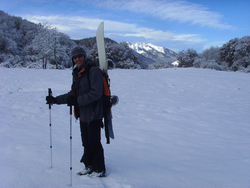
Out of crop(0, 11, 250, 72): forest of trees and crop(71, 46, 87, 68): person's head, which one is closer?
crop(71, 46, 87, 68): person's head

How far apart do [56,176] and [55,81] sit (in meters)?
11.7

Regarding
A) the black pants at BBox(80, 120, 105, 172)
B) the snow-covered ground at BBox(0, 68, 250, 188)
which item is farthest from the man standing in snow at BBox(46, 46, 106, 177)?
the snow-covered ground at BBox(0, 68, 250, 188)

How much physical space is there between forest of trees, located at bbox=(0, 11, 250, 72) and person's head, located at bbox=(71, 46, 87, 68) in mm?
26934

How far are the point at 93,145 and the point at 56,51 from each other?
28.5 meters

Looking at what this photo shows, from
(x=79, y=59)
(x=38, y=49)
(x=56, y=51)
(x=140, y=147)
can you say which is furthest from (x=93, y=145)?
(x=38, y=49)

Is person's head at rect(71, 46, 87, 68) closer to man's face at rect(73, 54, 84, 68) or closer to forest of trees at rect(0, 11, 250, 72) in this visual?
man's face at rect(73, 54, 84, 68)

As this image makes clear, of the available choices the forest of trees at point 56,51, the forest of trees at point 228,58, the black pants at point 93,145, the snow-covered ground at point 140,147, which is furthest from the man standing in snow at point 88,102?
the forest of trees at point 228,58

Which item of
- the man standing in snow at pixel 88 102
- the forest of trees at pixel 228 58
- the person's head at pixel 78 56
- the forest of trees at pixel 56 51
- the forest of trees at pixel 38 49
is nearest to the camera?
the man standing in snow at pixel 88 102

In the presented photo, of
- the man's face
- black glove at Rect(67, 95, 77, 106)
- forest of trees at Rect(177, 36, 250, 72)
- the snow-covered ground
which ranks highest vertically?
forest of trees at Rect(177, 36, 250, 72)

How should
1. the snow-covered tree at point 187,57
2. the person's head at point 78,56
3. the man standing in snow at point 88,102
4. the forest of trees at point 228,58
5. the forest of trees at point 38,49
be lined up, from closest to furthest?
the man standing in snow at point 88,102, the person's head at point 78,56, the forest of trees at point 38,49, the forest of trees at point 228,58, the snow-covered tree at point 187,57

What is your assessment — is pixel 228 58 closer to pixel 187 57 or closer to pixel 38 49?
pixel 187 57

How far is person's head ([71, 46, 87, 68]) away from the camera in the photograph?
101 inches

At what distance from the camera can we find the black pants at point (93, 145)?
8.48 ft

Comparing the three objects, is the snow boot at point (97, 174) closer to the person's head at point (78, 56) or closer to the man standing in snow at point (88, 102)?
the man standing in snow at point (88, 102)
